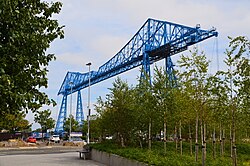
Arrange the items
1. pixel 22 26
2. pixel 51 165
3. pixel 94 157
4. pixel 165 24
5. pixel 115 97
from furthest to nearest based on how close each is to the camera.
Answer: pixel 165 24 < pixel 94 157 < pixel 115 97 < pixel 51 165 < pixel 22 26

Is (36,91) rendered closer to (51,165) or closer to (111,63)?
(51,165)

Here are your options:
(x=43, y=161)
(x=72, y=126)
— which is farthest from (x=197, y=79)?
(x=72, y=126)

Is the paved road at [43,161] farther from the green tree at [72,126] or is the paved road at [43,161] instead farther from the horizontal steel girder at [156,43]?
the green tree at [72,126]

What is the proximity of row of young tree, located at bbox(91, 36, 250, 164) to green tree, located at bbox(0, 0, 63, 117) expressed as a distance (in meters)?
5.73

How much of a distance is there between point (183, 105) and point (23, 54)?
9666mm

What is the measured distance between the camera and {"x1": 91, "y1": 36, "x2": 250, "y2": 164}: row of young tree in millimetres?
10617

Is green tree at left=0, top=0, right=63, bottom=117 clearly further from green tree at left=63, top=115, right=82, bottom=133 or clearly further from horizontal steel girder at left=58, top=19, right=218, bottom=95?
green tree at left=63, top=115, right=82, bottom=133

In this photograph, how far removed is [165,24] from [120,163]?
37.4m

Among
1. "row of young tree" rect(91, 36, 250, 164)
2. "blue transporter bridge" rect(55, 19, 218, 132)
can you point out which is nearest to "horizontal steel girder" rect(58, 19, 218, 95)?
"blue transporter bridge" rect(55, 19, 218, 132)

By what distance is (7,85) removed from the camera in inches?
217

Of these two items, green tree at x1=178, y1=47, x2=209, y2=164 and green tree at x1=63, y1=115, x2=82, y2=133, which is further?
green tree at x1=63, y1=115, x2=82, y2=133

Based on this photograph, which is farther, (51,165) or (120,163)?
(51,165)

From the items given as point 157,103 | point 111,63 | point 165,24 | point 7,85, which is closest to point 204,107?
point 157,103

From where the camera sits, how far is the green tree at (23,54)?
565 cm
